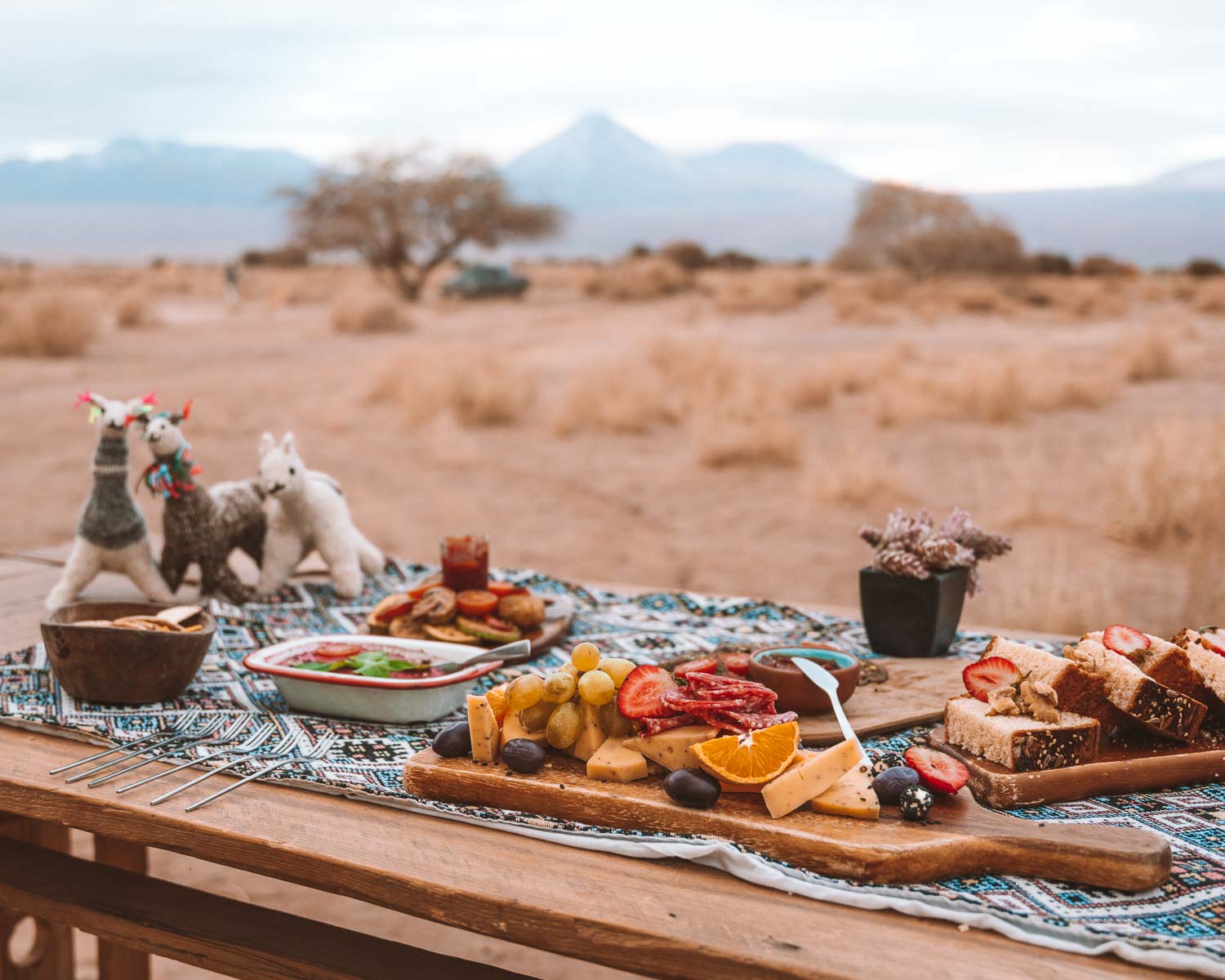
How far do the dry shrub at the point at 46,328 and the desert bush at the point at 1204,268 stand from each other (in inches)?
1142

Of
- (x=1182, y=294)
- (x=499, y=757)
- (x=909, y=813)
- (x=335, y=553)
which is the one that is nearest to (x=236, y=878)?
(x=335, y=553)

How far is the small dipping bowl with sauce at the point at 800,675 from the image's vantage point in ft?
6.84

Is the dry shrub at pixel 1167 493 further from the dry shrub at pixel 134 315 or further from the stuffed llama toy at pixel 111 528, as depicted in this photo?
the dry shrub at pixel 134 315

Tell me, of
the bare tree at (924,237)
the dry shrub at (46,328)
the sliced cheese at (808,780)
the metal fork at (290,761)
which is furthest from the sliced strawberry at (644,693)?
the bare tree at (924,237)

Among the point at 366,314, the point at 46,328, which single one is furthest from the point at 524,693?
the point at 366,314

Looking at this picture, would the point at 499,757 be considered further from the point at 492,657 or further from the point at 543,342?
the point at 543,342

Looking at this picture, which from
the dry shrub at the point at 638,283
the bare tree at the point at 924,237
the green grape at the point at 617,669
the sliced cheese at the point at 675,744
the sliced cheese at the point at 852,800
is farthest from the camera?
the bare tree at the point at 924,237

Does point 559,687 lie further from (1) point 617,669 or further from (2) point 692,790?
(2) point 692,790

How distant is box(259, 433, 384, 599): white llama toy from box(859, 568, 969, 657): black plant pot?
1.39 meters

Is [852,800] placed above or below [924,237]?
below

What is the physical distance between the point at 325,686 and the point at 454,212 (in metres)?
29.7

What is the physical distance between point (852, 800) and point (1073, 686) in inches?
19.6

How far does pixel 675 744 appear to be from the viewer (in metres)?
1.81

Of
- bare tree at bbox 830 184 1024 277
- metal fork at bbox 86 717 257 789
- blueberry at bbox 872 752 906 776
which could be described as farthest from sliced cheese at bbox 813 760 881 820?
bare tree at bbox 830 184 1024 277
